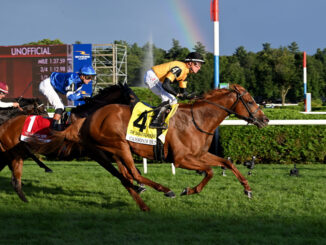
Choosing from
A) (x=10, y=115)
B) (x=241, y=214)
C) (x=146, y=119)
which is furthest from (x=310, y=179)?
(x=10, y=115)

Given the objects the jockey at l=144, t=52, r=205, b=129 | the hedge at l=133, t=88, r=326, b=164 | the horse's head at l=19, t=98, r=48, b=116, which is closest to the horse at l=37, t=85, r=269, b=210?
the jockey at l=144, t=52, r=205, b=129

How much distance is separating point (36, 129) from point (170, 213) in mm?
1920

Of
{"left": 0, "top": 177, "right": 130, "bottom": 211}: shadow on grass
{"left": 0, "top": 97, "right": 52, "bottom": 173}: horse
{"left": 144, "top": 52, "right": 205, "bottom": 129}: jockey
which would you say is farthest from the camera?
{"left": 0, "top": 97, "right": 52, "bottom": 173}: horse

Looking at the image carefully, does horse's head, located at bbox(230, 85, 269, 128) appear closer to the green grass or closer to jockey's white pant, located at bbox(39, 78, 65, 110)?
the green grass

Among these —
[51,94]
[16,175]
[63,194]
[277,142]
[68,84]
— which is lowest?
[63,194]

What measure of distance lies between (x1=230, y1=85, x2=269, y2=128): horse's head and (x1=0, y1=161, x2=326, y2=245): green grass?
847 mm

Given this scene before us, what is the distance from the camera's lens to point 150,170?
732 cm

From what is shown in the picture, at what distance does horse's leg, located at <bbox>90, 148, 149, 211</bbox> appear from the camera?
4.40m

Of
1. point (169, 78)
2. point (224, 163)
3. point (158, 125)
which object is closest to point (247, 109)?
point (224, 163)

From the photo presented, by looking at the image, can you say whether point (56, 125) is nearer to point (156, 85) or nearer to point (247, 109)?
point (156, 85)

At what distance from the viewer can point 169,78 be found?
463cm

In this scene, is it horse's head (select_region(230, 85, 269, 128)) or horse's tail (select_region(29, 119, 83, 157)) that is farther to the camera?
horse's tail (select_region(29, 119, 83, 157))

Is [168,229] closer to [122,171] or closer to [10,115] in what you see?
[122,171]

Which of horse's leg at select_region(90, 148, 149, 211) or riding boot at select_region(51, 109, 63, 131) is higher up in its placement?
riding boot at select_region(51, 109, 63, 131)
